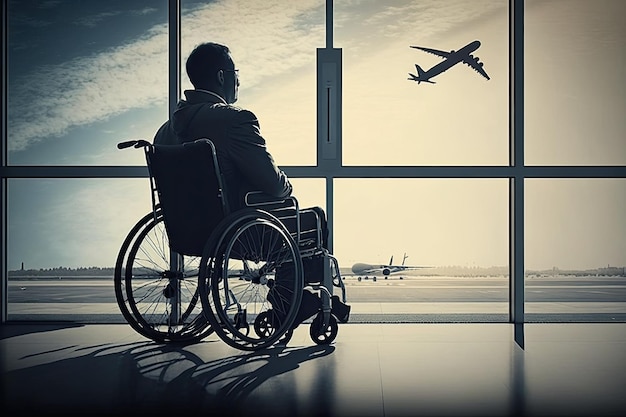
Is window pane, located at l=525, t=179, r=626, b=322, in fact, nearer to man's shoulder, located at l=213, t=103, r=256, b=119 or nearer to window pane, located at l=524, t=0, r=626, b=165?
window pane, located at l=524, t=0, r=626, b=165

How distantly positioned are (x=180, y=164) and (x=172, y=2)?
4.96 feet

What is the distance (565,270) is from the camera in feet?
15.1

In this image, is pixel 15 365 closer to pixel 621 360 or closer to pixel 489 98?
pixel 621 360

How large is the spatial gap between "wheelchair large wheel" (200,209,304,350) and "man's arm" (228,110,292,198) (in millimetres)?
128

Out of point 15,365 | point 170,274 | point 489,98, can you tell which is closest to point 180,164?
point 170,274

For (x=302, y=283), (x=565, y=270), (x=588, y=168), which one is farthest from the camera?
(x=565, y=270)

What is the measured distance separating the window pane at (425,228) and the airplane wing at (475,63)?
605 mm

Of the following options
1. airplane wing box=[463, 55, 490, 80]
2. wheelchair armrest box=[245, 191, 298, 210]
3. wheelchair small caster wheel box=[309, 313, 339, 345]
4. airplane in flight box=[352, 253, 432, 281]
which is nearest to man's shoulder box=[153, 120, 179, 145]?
wheelchair armrest box=[245, 191, 298, 210]

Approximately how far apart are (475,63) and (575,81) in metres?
0.58

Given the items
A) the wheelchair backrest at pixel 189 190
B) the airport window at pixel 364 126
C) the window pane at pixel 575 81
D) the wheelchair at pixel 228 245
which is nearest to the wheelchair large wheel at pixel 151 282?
the wheelchair at pixel 228 245

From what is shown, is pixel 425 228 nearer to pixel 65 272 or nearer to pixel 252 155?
pixel 252 155

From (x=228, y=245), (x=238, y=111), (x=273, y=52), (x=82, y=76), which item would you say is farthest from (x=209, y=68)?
(x=82, y=76)

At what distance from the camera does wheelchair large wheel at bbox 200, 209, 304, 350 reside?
9.77ft

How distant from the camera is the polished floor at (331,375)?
7.13 feet
